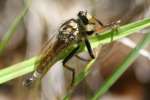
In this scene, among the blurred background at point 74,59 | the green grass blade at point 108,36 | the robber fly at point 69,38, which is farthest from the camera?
the blurred background at point 74,59

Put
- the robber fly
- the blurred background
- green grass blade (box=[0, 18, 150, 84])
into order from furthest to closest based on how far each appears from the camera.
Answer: the blurred background, the robber fly, green grass blade (box=[0, 18, 150, 84])

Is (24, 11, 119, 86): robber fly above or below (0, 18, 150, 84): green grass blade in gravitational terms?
below

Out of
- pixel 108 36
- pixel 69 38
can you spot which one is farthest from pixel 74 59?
pixel 108 36

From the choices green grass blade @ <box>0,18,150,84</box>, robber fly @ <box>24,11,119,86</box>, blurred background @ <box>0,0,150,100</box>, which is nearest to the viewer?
green grass blade @ <box>0,18,150,84</box>

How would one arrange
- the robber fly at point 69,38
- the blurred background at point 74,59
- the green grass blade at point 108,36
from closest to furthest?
the green grass blade at point 108,36 < the robber fly at point 69,38 < the blurred background at point 74,59

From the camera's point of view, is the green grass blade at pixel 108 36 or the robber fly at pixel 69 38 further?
the robber fly at pixel 69 38

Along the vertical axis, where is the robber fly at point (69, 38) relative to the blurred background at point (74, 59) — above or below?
above
